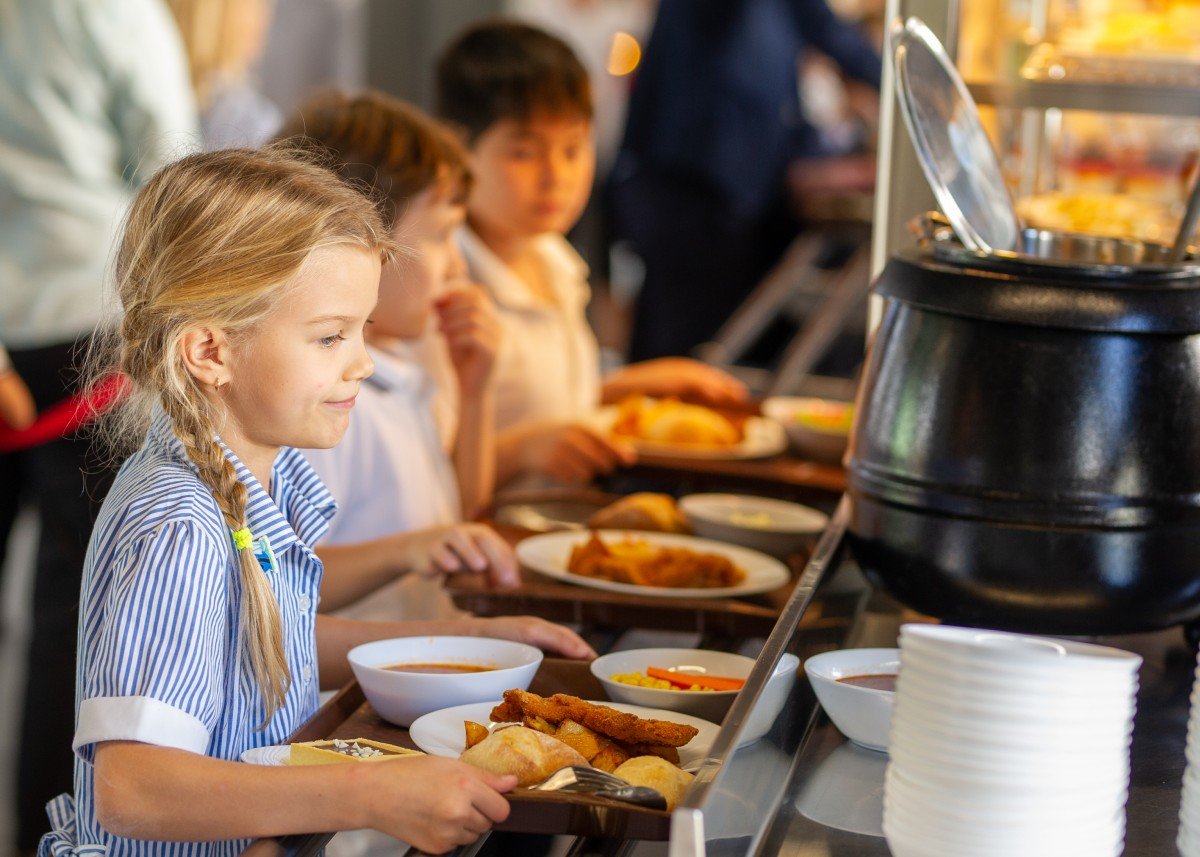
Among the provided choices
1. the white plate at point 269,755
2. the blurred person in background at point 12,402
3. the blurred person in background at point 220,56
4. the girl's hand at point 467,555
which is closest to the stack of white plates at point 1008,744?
the white plate at point 269,755

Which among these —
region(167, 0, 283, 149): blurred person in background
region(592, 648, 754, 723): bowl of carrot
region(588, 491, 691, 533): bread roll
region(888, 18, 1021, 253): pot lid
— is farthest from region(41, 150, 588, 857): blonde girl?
region(167, 0, 283, 149): blurred person in background

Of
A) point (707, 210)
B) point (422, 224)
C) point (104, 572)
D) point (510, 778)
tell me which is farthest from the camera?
point (707, 210)

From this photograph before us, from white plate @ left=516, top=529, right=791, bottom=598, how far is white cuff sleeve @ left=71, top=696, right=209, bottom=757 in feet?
1.96

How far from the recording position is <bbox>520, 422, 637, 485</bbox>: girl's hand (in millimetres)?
2131

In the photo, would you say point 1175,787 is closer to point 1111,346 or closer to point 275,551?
point 1111,346

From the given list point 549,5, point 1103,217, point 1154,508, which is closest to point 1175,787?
point 1154,508

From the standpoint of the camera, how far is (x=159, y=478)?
107 cm

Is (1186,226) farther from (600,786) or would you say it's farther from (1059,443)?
(600,786)

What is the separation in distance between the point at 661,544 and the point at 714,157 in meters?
3.00

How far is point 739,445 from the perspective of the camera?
2.29 metres

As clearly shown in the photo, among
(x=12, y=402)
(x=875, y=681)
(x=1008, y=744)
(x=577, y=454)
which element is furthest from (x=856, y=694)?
(x=12, y=402)

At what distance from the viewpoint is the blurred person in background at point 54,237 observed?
8.02 ft

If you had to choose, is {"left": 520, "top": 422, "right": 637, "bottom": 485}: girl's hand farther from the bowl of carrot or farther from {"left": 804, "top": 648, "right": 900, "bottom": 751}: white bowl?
{"left": 804, "top": 648, "right": 900, "bottom": 751}: white bowl

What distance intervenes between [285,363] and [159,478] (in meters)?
0.13
